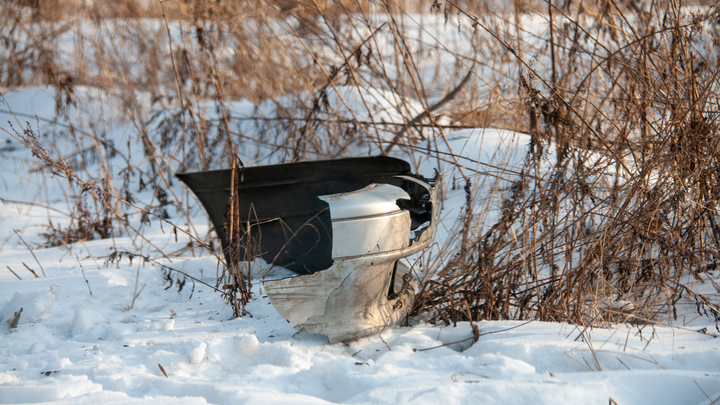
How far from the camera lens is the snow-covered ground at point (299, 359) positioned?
127 centimetres

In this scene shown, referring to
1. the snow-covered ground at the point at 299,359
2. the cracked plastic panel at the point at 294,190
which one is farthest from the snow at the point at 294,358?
the cracked plastic panel at the point at 294,190

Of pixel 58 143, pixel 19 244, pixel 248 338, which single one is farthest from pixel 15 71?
pixel 248 338

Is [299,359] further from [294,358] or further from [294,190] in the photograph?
[294,190]

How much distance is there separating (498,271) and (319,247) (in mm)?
1104

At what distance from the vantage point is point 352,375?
1.41m

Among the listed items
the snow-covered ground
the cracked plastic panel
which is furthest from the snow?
the cracked plastic panel

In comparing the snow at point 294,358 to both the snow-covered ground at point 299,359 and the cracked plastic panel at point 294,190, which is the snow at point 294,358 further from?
the cracked plastic panel at point 294,190

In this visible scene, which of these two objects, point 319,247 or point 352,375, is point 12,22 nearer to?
point 319,247

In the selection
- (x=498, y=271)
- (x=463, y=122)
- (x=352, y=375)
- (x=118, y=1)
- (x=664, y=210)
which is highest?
(x=118, y=1)

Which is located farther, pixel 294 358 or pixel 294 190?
pixel 294 190

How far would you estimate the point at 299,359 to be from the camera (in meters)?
1.50

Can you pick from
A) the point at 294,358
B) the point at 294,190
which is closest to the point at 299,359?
the point at 294,358

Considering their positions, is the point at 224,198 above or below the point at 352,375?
above

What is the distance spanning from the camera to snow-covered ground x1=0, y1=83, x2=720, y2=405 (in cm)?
127
